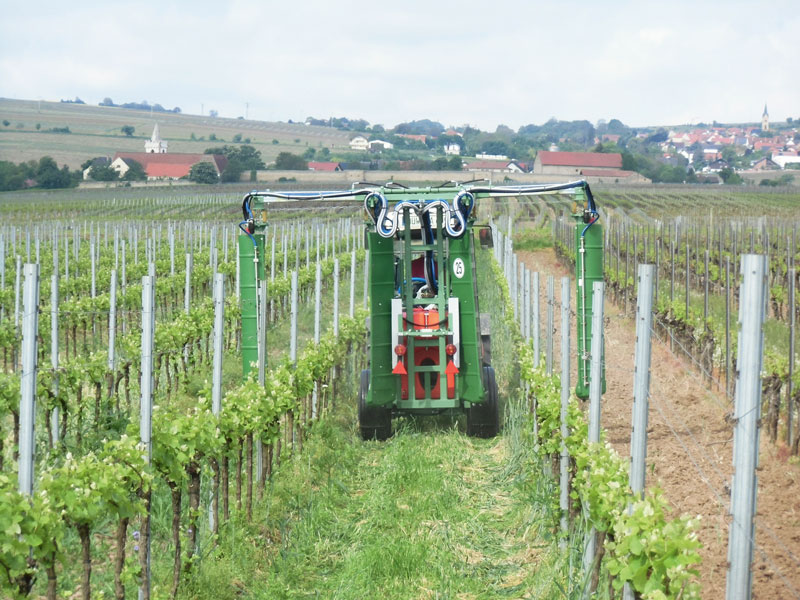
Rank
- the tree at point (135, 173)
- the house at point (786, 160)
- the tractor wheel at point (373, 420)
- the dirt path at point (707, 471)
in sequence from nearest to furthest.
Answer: the dirt path at point (707, 471) < the tractor wheel at point (373, 420) < the tree at point (135, 173) < the house at point (786, 160)

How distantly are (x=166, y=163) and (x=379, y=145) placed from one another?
51321 millimetres

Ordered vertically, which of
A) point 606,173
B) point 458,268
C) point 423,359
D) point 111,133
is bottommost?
point 423,359

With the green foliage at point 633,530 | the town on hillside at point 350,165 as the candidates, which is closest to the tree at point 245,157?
the town on hillside at point 350,165

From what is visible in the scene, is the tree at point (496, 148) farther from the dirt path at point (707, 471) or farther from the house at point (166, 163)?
the dirt path at point (707, 471)

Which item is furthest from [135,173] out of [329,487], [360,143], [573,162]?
[329,487]

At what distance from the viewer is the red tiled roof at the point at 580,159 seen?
109 meters

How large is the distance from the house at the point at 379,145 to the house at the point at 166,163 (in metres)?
44.1

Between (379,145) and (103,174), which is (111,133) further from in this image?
(103,174)

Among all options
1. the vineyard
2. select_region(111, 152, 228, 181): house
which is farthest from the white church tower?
the vineyard

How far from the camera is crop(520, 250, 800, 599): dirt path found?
6.53 meters

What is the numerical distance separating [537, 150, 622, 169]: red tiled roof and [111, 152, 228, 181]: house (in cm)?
3457

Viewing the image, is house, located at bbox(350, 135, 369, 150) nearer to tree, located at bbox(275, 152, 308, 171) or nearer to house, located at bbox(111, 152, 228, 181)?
tree, located at bbox(275, 152, 308, 171)

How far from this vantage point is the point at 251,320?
32.8ft

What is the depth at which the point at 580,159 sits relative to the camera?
4323 inches
